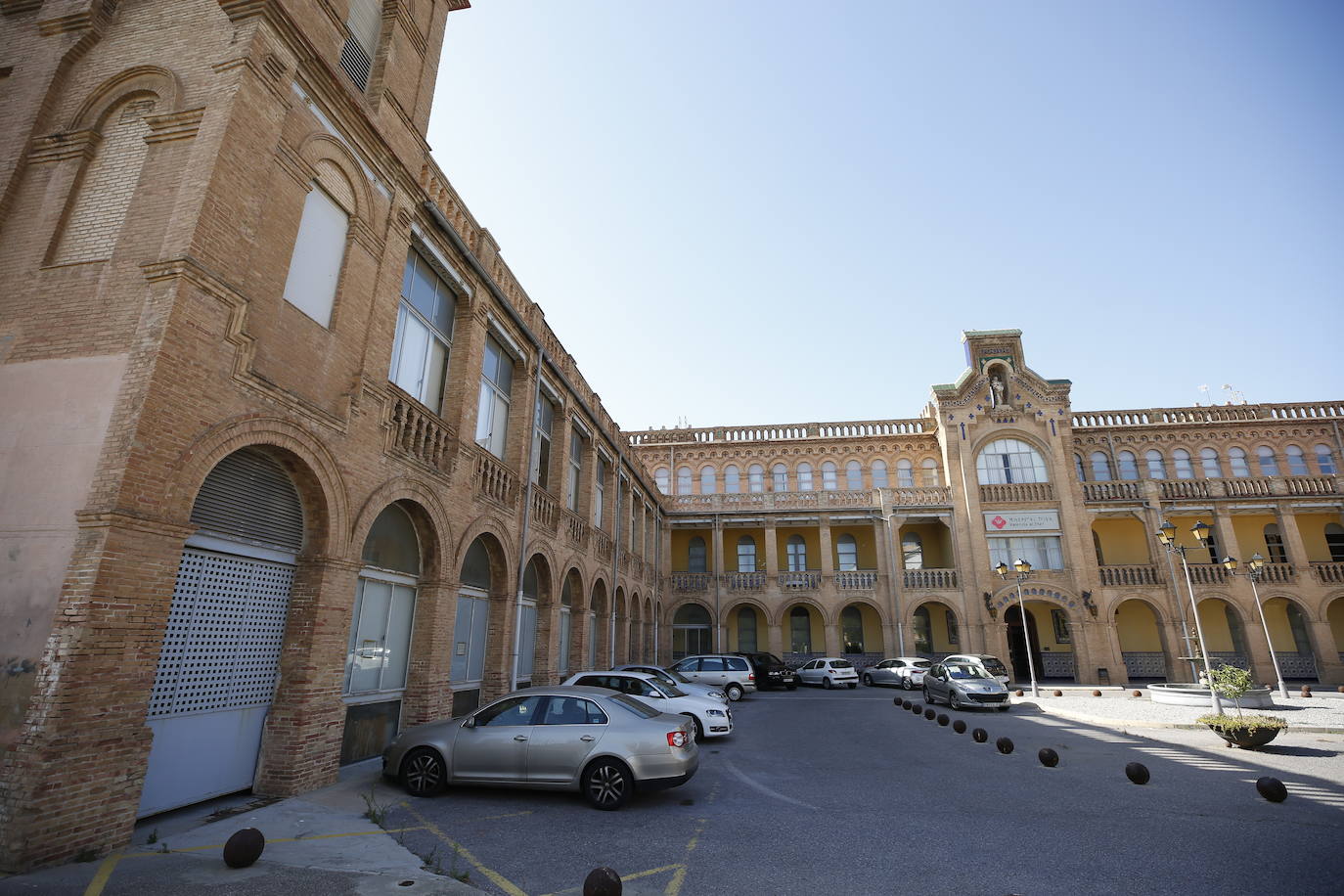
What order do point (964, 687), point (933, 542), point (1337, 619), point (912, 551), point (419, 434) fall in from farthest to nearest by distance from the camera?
point (933, 542) < point (912, 551) < point (1337, 619) < point (964, 687) < point (419, 434)

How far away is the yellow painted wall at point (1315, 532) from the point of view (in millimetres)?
30188

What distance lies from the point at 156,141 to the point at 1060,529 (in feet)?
115

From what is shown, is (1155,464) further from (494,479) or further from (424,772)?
(424,772)

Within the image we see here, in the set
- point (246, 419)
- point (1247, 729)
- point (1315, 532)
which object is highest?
point (1315, 532)

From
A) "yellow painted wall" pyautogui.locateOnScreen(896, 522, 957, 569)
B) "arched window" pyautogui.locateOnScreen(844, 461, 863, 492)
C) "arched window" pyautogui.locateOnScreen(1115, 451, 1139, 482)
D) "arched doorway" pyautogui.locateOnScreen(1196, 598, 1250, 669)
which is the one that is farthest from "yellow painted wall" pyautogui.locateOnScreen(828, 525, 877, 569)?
"arched doorway" pyautogui.locateOnScreen(1196, 598, 1250, 669)

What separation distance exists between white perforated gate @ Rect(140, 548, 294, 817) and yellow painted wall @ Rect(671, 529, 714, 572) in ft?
90.6

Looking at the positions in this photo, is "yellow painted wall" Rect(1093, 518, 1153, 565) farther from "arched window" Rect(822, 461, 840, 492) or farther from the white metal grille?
the white metal grille

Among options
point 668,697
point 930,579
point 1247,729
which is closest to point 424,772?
point 668,697

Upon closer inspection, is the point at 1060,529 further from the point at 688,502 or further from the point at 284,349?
the point at 284,349

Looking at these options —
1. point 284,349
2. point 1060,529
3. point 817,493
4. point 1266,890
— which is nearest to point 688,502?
point 817,493

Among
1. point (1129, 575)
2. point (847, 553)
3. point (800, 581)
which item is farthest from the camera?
point (847, 553)

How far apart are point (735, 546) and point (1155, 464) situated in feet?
74.2

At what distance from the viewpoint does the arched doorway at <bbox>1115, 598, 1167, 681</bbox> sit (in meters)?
29.8

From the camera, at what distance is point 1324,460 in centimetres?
3156
